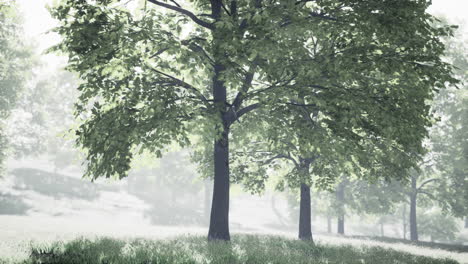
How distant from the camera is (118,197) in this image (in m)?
55.2

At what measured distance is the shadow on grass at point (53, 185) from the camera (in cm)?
4467

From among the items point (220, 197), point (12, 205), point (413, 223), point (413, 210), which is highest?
point (220, 197)

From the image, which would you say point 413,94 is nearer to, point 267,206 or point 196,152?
point 196,152

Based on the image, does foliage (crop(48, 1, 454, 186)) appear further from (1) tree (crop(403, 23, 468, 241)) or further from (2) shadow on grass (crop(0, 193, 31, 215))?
(2) shadow on grass (crop(0, 193, 31, 215))

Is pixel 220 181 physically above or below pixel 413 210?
above

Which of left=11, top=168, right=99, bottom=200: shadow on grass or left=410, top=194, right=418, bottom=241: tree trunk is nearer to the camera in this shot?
left=410, top=194, right=418, bottom=241: tree trunk

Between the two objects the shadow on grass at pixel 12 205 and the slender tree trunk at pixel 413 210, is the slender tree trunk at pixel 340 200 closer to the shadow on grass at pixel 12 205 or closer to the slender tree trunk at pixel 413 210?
the slender tree trunk at pixel 413 210

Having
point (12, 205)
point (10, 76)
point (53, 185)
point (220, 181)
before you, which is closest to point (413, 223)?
point (220, 181)

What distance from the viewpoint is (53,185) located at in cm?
4816

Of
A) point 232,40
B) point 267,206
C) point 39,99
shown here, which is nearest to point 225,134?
point 232,40

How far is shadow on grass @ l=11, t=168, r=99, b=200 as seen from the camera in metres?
44.7

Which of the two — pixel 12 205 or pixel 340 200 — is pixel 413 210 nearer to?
pixel 340 200

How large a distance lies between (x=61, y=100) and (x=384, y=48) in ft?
193

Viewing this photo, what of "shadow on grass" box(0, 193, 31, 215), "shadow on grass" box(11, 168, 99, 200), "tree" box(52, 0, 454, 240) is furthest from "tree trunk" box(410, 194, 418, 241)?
"shadow on grass" box(11, 168, 99, 200)
